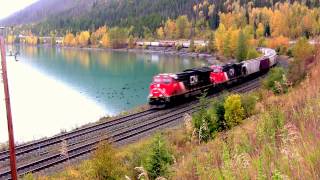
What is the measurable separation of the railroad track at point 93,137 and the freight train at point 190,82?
106cm

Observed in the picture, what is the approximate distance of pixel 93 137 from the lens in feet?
84.4

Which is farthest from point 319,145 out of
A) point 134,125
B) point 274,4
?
point 274,4

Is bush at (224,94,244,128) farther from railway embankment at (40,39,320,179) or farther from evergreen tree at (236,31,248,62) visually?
evergreen tree at (236,31,248,62)

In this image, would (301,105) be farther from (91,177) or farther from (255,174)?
(91,177)

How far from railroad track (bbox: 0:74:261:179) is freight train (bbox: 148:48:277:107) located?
1056mm

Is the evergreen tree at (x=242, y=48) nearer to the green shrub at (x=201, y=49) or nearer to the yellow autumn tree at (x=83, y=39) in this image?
the green shrub at (x=201, y=49)

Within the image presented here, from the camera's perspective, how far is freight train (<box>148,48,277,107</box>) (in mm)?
34188

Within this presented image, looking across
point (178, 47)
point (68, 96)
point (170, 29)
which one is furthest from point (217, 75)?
point (170, 29)

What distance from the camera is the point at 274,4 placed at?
536 ft

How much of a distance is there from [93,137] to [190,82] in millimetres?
13458

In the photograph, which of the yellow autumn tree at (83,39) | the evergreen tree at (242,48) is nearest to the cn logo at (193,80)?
the evergreen tree at (242,48)

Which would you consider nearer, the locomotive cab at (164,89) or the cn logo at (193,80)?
the locomotive cab at (164,89)

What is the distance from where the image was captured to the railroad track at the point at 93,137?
20.3 metres

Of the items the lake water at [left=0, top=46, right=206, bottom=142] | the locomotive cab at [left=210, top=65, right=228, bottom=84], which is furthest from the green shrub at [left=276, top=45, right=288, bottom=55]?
the locomotive cab at [left=210, top=65, right=228, bottom=84]
